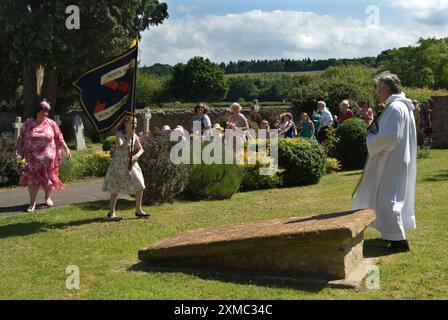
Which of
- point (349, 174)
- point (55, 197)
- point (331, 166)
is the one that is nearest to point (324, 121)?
point (331, 166)

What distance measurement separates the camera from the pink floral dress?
394 inches

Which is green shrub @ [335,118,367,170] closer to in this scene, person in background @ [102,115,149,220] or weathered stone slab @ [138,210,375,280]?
person in background @ [102,115,149,220]

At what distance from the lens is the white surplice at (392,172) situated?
6.90 metres

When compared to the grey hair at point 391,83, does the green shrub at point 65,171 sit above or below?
below

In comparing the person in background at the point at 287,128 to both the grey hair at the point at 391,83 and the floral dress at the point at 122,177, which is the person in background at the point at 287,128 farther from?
the grey hair at the point at 391,83

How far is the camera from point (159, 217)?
9.48m

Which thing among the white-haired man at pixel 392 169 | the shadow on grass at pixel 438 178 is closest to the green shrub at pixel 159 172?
the white-haired man at pixel 392 169

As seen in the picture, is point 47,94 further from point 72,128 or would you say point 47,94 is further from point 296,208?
point 296,208

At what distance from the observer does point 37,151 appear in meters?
10.1

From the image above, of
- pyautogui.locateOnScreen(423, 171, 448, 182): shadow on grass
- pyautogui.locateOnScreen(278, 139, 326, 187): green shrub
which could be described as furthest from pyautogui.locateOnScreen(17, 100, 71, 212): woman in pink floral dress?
pyautogui.locateOnScreen(423, 171, 448, 182): shadow on grass

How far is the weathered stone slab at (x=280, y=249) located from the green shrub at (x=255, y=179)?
21.7 feet

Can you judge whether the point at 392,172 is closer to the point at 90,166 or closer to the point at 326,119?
the point at 326,119

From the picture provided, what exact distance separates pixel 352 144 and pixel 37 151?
9709 mm

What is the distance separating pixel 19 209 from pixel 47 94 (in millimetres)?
20885
